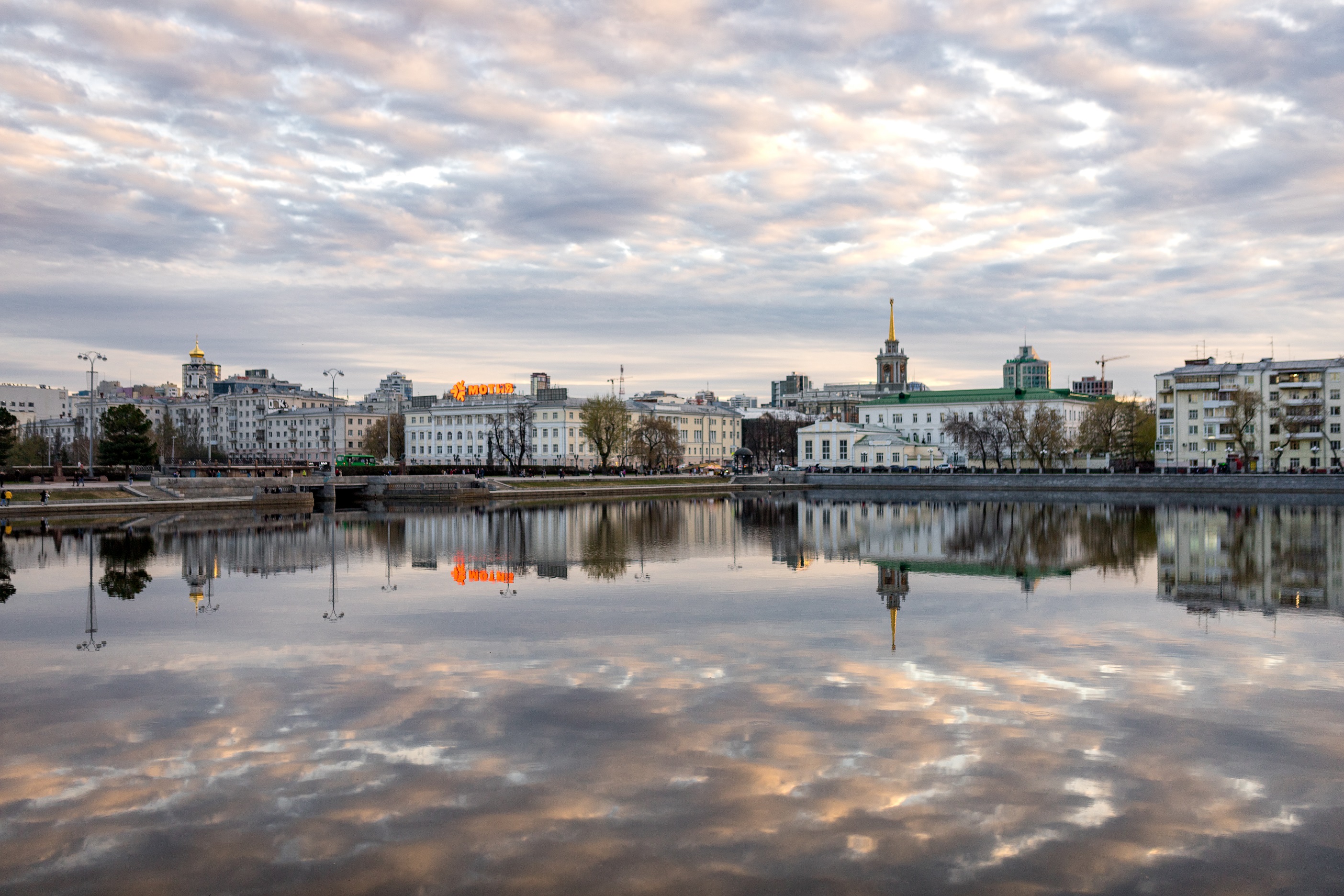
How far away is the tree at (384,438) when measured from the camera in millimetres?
169875

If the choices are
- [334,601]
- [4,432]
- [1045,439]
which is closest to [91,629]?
[334,601]

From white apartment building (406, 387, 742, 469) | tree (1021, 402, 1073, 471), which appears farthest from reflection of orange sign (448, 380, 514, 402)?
tree (1021, 402, 1073, 471)

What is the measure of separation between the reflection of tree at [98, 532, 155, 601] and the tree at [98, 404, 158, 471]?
189 ft

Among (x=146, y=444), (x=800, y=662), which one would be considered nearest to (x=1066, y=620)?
(x=800, y=662)

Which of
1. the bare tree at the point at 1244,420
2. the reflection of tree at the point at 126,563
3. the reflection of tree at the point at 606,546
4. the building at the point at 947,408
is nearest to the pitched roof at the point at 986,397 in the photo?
the building at the point at 947,408

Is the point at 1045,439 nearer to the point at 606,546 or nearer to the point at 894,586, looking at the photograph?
the point at 606,546

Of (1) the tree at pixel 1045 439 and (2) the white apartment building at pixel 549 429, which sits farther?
(2) the white apartment building at pixel 549 429

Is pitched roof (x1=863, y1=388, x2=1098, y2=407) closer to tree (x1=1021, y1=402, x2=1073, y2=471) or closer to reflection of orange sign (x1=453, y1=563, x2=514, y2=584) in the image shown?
tree (x1=1021, y1=402, x2=1073, y2=471)

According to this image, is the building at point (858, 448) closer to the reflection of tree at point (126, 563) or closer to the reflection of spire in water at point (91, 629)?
the reflection of tree at point (126, 563)

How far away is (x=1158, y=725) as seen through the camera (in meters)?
14.6

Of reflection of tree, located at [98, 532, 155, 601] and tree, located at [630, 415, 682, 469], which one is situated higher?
tree, located at [630, 415, 682, 469]

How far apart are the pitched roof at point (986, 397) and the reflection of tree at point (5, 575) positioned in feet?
443

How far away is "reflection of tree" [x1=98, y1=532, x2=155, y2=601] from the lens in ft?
99.1

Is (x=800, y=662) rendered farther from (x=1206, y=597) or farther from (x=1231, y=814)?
(x=1206, y=597)
